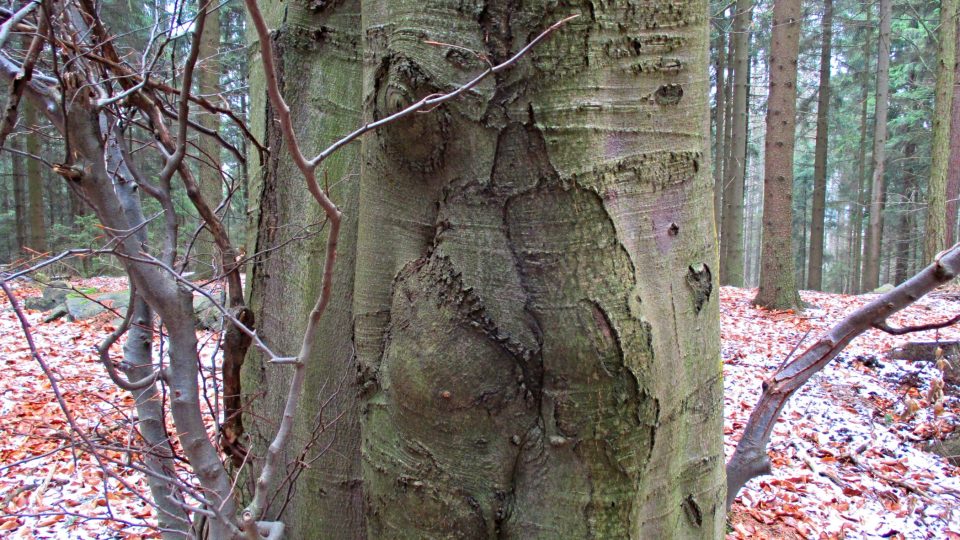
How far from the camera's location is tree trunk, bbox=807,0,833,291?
14758 millimetres

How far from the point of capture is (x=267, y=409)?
161 centimetres

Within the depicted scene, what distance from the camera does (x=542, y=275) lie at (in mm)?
1090

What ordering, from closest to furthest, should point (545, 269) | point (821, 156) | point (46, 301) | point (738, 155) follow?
point (545, 269)
point (46, 301)
point (738, 155)
point (821, 156)

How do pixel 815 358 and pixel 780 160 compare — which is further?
pixel 780 160

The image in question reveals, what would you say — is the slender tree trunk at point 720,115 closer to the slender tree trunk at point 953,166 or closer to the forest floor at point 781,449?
the slender tree trunk at point 953,166

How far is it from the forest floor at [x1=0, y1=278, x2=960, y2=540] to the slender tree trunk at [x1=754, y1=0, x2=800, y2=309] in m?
1.63

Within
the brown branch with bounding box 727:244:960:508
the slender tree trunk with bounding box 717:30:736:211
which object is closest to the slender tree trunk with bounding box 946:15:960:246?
the slender tree trunk with bounding box 717:30:736:211

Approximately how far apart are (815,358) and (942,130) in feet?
37.0

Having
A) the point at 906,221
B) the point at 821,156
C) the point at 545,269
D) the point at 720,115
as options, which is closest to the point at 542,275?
the point at 545,269

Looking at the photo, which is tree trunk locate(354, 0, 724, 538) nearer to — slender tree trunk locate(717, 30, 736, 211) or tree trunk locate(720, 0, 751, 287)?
tree trunk locate(720, 0, 751, 287)

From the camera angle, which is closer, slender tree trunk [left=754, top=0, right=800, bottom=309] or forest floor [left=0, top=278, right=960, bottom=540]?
forest floor [left=0, top=278, right=960, bottom=540]

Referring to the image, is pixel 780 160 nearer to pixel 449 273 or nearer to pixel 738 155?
pixel 738 155

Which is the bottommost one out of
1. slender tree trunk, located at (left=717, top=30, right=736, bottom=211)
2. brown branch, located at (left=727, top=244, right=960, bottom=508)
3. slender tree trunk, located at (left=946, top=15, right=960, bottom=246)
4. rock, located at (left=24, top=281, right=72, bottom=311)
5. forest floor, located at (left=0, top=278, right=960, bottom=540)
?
forest floor, located at (left=0, top=278, right=960, bottom=540)

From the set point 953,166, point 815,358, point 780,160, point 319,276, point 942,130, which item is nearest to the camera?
point 815,358
